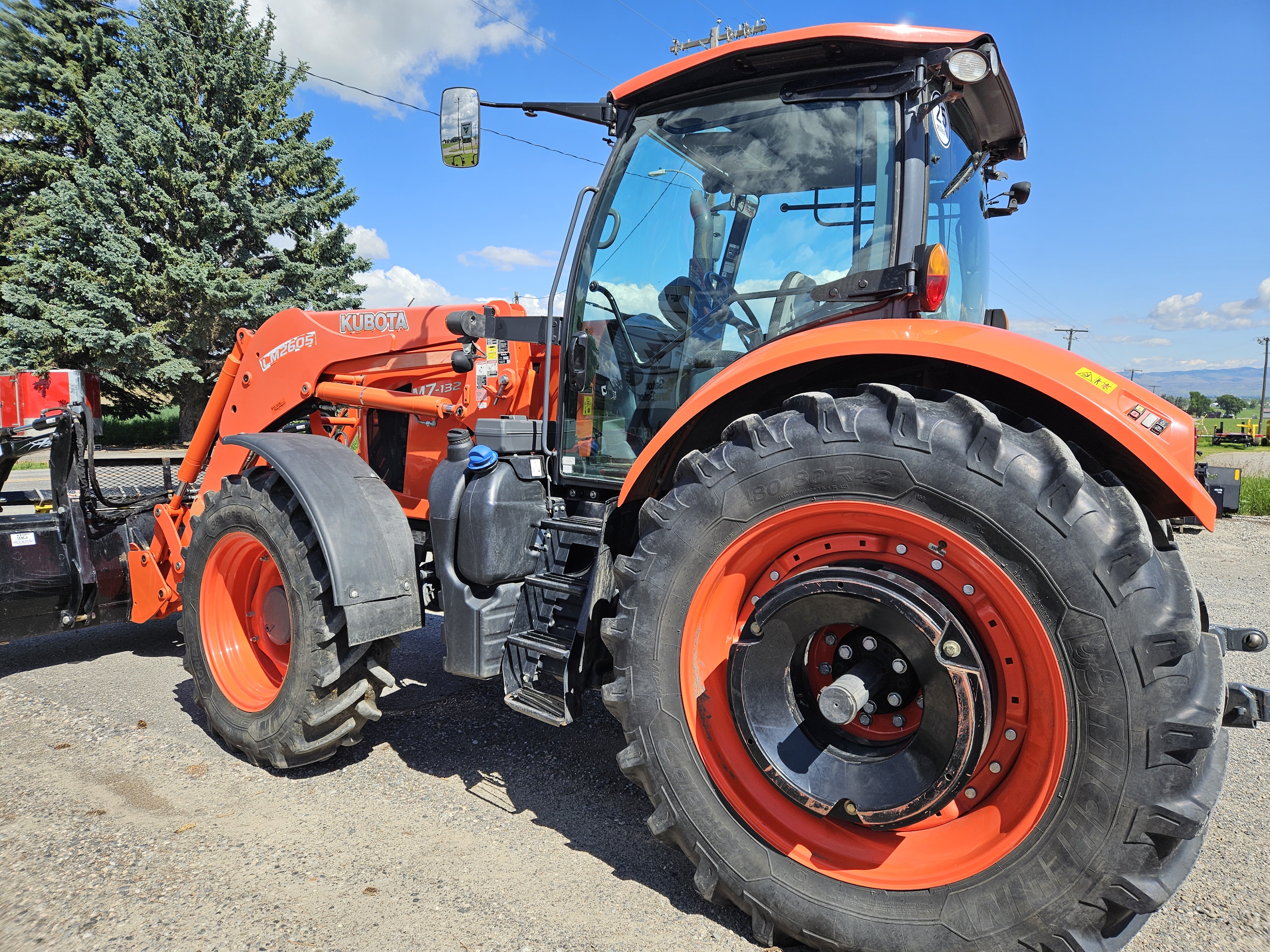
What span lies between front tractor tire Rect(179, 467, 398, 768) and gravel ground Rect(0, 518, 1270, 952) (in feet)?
0.67

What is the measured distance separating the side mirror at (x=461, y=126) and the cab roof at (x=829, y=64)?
1.72 feet

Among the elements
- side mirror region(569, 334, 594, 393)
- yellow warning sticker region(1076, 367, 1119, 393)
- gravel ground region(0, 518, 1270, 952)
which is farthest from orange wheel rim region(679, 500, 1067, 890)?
side mirror region(569, 334, 594, 393)

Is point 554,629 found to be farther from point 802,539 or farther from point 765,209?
point 765,209

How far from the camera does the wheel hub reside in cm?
194

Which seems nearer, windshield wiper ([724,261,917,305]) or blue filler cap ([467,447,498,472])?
windshield wiper ([724,261,917,305])

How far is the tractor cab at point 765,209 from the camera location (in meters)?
2.41

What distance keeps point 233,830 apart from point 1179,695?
9.47 ft

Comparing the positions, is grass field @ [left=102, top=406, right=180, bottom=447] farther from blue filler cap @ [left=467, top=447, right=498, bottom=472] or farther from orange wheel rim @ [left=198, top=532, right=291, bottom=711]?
blue filler cap @ [left=467, top=447, right=498, bottom=472]

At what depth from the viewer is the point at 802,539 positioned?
88.5 inches

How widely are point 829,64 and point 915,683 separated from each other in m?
1.91

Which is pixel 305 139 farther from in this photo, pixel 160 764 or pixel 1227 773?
pixel 1227 773

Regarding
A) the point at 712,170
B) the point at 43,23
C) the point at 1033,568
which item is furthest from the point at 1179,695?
the point at 43,23

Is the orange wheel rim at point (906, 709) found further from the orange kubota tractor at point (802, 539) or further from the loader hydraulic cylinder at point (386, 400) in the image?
the loader hydraulic cylinder at point (386, 400)

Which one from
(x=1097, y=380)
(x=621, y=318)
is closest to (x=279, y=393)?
(x=621, y=318)
